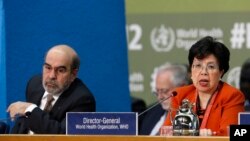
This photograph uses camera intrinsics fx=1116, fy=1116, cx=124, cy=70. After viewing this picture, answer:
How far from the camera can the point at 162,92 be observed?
29.8 feet

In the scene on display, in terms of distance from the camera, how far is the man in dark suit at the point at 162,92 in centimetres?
895

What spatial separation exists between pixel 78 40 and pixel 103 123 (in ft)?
8.05

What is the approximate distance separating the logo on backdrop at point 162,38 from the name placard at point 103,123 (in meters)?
3.24

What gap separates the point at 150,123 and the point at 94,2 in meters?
1.11

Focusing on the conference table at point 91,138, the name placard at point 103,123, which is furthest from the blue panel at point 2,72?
the conference table at point 91,138

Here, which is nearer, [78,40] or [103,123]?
[103,123]

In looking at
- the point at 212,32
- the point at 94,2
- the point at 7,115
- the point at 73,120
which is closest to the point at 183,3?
the point at 212,32

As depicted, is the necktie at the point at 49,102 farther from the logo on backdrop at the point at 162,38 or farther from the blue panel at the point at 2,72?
the logo on backdrop at the point at 162,38

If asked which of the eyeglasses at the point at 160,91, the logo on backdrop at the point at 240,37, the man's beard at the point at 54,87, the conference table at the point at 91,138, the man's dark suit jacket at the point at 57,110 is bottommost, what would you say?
the conference table at the point at 91,138

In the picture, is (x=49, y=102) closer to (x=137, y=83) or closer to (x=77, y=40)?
(x=77, y=40)

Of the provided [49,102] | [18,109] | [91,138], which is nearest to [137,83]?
[49,102]

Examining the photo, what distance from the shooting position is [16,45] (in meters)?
8.54

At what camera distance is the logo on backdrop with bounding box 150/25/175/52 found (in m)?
9.46

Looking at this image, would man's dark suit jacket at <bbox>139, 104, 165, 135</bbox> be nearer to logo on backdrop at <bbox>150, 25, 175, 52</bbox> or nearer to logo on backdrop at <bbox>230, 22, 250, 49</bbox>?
logo on backdrop at <bbox>150, 25, 175, 52</bbox>
